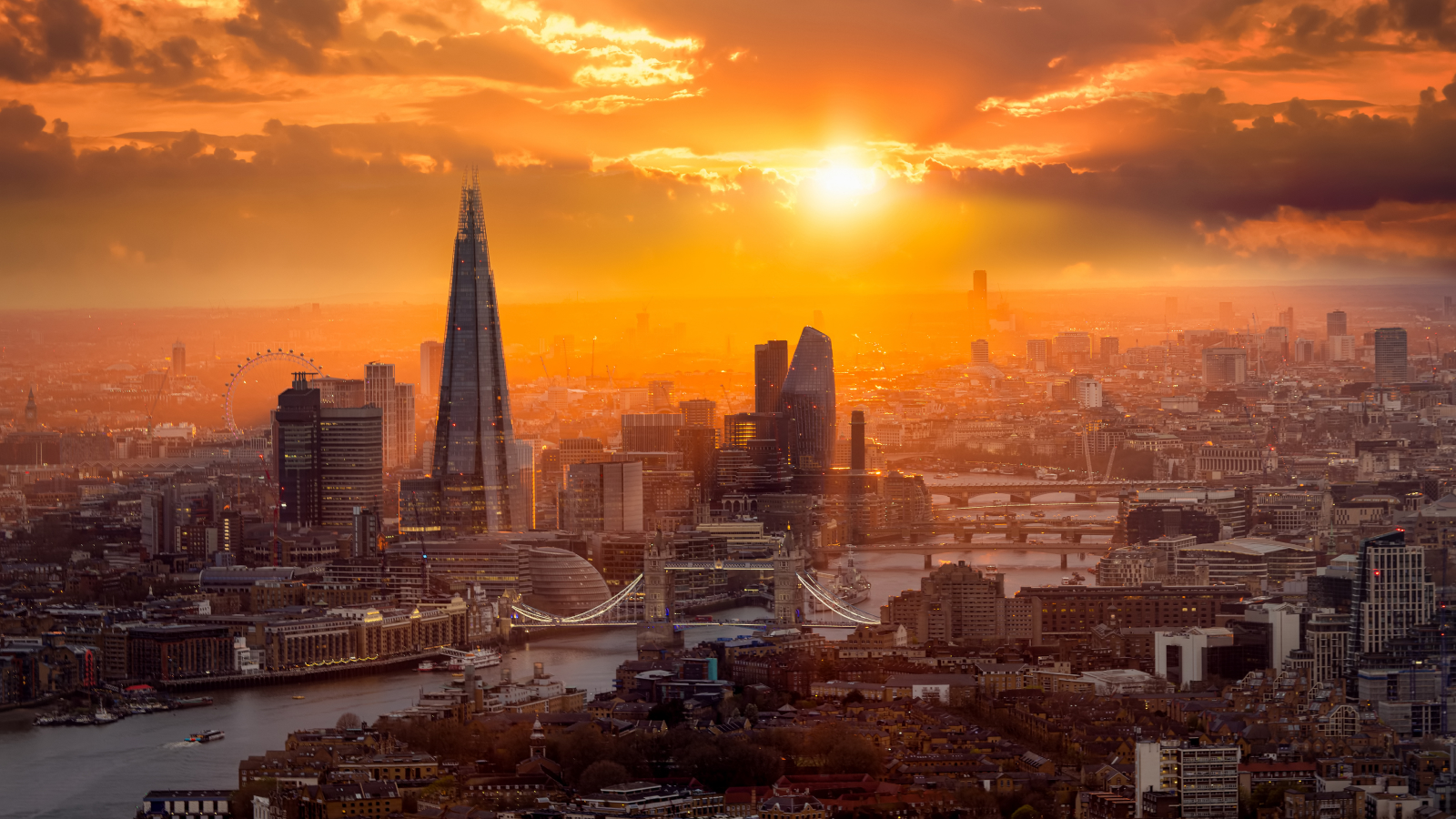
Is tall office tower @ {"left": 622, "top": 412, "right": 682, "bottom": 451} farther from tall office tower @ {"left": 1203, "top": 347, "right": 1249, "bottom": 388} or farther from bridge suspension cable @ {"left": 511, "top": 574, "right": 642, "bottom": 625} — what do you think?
bridge suspension cable @ {"left": 511, "top": 574, "right": 642, "bottom": 625}

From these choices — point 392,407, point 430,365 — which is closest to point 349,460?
point 392,407

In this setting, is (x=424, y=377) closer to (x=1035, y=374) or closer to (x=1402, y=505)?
(x=1035, y=374)

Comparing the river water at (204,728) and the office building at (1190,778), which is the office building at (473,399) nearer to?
the river water at (204,728)

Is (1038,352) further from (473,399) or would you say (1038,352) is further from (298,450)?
(298,450)

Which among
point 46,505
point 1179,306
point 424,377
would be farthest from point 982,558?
point 46,505

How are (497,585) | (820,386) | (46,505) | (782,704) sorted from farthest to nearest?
(820,386) < (46,505) < (497,585) < (782,704)

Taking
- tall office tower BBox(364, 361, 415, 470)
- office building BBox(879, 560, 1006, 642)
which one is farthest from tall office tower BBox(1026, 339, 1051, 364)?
office building BBox(879, 560, 1006, 642)
